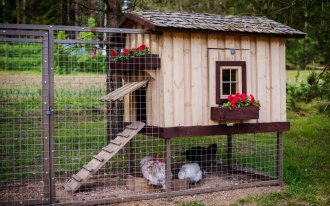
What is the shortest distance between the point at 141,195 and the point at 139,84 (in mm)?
1685

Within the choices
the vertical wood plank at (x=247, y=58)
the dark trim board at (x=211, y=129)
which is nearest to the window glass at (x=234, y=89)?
the vertical wood plank at (x=247, y=58)

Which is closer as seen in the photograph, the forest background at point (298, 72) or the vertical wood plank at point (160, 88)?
the vertical wood plank at point (160, 88)

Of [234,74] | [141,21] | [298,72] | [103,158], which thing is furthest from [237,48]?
[298,72]

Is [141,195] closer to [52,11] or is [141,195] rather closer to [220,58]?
[220,58]

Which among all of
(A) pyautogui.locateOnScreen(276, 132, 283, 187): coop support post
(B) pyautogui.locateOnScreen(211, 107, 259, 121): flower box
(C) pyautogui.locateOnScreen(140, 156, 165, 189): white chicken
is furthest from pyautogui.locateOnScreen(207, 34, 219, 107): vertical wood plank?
(A) pyautogui.locateOnScreen(276, 132, 283, 187): coop support post

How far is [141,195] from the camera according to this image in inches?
282

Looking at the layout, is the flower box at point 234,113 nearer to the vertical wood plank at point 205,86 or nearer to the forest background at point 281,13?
the vertical wood plank at point 205,86

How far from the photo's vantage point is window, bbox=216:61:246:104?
7.57 m

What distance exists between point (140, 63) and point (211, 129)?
1.53m

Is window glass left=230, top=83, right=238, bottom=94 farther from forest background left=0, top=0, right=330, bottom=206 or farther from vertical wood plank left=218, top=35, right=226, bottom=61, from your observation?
forest background left=0, top=0, right=330, bottom=206

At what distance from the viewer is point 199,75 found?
293 inches

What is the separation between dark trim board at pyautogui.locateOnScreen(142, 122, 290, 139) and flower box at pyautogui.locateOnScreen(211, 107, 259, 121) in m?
0.26

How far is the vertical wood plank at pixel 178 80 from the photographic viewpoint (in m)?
7.19

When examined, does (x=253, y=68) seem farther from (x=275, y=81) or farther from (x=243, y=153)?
(x=243, y=153)
